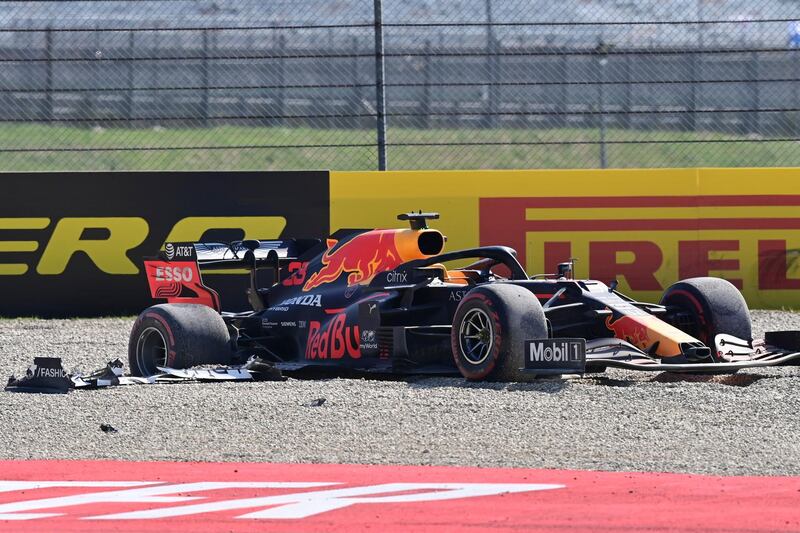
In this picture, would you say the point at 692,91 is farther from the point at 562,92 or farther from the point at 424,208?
the point at 424,208

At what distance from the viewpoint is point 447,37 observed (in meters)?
19.9

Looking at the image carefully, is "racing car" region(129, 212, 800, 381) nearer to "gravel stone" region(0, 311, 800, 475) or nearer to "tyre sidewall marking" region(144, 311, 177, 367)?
"tyre sidewall marking" region(144, 311, 177, 367)

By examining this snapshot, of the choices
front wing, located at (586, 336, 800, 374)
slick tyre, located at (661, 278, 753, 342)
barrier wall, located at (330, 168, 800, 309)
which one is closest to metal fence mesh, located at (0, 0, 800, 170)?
barrier wall, located at (330, 168, 800, 309)

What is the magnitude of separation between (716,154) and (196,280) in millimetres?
14345

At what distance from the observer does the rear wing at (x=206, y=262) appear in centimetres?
1020

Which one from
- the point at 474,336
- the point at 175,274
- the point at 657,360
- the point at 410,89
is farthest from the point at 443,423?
the point at 410,89

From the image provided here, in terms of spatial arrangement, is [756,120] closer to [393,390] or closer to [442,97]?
[442,97]

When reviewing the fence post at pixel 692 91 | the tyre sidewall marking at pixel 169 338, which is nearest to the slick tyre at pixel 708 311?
the tyre sidewall marking at pixel 169 338

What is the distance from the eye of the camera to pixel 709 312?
8.91m

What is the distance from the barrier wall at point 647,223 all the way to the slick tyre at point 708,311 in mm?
4395

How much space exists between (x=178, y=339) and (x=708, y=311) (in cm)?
356

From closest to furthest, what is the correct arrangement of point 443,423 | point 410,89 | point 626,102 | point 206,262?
point 443,423
point 206,262
point 626,102
point 410,89

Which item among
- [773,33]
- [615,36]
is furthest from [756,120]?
[615,36]

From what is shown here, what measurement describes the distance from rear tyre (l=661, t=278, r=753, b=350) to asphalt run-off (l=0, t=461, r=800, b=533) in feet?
11.4
